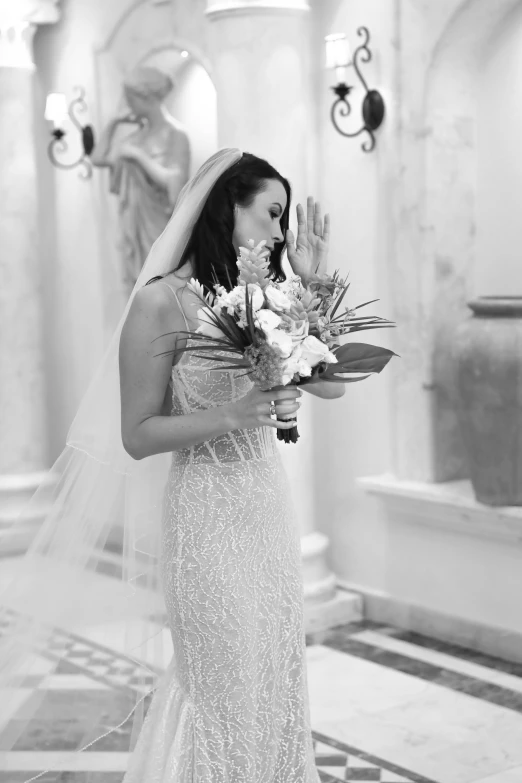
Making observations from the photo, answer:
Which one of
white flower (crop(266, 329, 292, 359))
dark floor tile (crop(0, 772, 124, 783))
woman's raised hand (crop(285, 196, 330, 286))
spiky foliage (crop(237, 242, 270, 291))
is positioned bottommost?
dark floor tile (crop(0, 772, 124, 783))

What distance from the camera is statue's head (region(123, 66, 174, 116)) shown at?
21.6 feet

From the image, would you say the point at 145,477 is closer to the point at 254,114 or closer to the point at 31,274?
the point at 254,114

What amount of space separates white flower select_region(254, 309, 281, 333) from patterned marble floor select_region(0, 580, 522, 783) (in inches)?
55.0

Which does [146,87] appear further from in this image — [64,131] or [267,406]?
[267,406]

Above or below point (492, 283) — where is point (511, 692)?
below

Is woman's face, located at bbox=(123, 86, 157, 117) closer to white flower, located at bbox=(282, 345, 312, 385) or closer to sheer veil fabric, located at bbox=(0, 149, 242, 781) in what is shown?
sheer veil fabric, located at bbox=(0, 149, 242, 781)

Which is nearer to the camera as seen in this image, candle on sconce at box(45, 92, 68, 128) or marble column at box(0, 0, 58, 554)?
candle on sconce at box(45, 92, 68, 128)

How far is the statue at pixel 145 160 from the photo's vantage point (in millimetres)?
6578

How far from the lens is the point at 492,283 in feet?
18.5

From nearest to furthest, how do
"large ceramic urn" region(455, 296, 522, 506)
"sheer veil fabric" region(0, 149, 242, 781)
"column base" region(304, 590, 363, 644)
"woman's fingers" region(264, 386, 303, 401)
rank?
"woman's fingers" region(264, 386, 303, 401)
"sheer veil fabric" region(0, 149, 242, 781)
"large ceramic urn" region(455, 296, 522, 506)
"column base" region(304, 590, 363, 644)

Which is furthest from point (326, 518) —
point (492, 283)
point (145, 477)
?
point (145, 477)

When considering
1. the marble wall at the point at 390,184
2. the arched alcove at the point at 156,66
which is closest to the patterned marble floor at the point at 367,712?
the marble wall at the point at 390,184

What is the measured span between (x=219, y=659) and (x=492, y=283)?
327 centimetres

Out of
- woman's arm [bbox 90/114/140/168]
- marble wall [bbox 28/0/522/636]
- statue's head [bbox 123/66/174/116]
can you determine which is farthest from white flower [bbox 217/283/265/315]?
woman's arm [bbox 90/114/140/168]
